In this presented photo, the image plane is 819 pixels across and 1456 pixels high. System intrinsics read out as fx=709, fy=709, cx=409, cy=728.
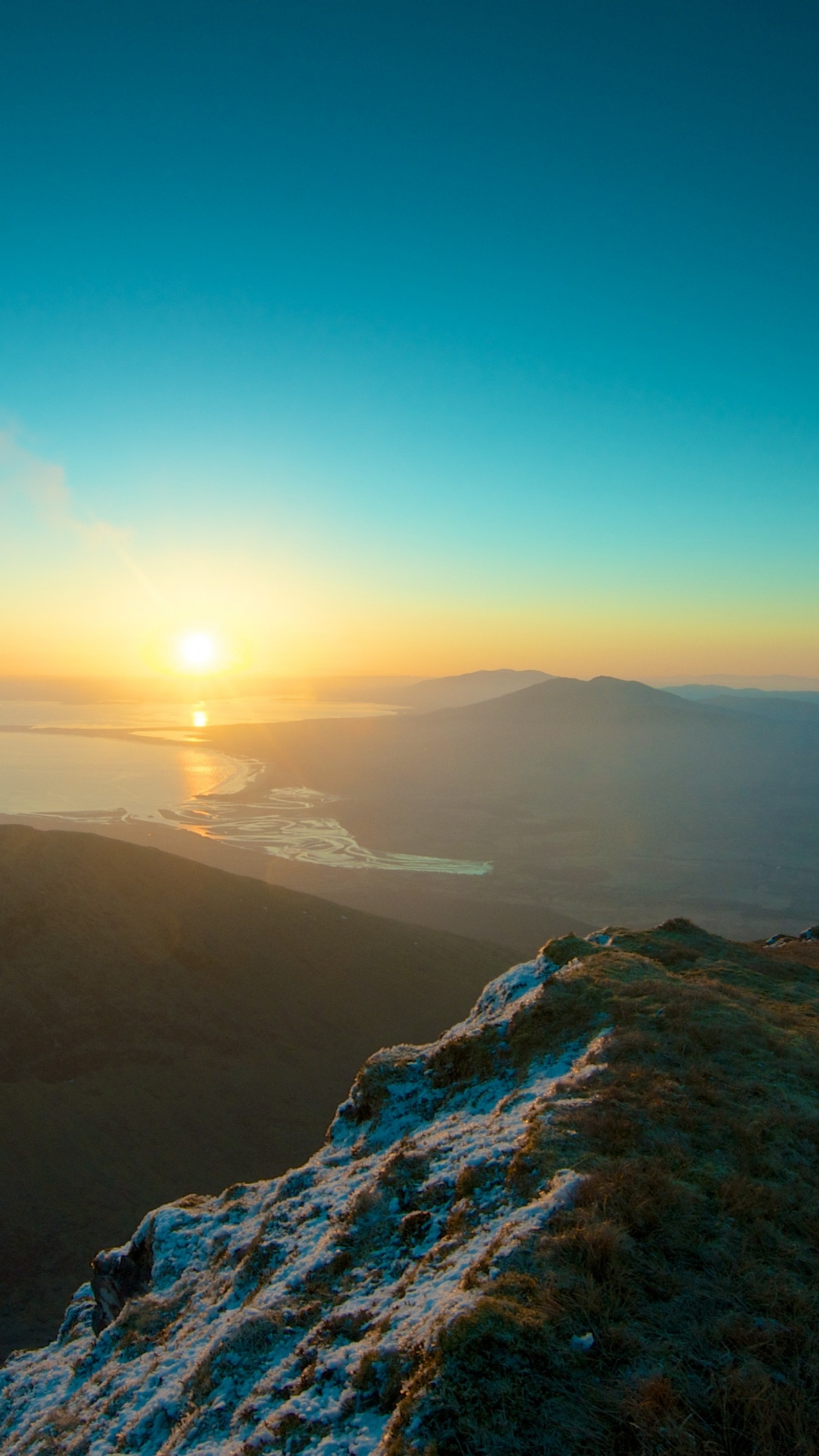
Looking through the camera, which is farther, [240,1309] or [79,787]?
[79,787]

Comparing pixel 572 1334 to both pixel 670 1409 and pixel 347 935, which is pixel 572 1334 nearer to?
pixel 670 1409

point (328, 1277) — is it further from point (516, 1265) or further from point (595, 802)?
point (595, 802)

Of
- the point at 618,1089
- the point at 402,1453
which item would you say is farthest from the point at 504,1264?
the point at 618,1089

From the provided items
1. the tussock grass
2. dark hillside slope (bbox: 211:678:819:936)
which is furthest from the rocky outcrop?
dark hillside slope (bbox: 211:678:819:936)

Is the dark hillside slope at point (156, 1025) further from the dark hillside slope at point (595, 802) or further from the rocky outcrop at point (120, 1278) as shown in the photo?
the dark hillside slope at point (595, 802)

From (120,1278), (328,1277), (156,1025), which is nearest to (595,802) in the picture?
(156,1025)

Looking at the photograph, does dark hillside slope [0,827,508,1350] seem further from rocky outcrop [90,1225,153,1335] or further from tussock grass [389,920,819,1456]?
tussock grass [389,920,819,1456]
